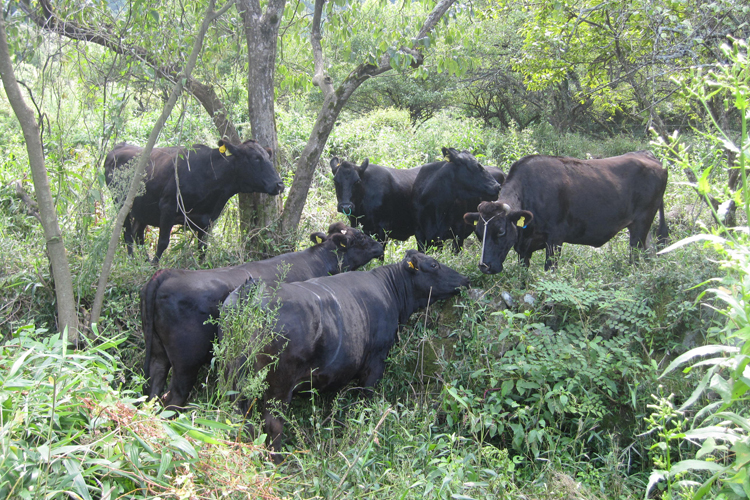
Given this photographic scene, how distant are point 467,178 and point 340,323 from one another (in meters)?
3.65

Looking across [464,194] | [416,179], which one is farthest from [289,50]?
[464,194]

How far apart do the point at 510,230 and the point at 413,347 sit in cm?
181

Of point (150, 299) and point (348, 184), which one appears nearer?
point (150, 299)

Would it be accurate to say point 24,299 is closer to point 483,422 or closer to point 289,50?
point 483,422

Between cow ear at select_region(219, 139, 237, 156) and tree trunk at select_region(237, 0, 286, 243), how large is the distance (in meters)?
0.43

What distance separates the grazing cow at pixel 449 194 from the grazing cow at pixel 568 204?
2.40 feet

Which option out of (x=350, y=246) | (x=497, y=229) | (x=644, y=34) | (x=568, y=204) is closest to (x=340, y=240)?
(x=350, y=246)

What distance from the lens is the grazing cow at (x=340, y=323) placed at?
467 centimetres

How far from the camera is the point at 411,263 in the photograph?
6.31 meters

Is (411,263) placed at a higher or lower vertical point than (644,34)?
lower

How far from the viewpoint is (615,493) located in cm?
412

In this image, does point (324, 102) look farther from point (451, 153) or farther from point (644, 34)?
point (644, 34)

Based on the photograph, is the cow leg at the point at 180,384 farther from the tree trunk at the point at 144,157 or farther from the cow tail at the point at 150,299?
the tree trunk at the point at 144,157

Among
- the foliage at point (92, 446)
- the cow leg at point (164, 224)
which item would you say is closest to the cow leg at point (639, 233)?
the cow leg at point (164, 224)
